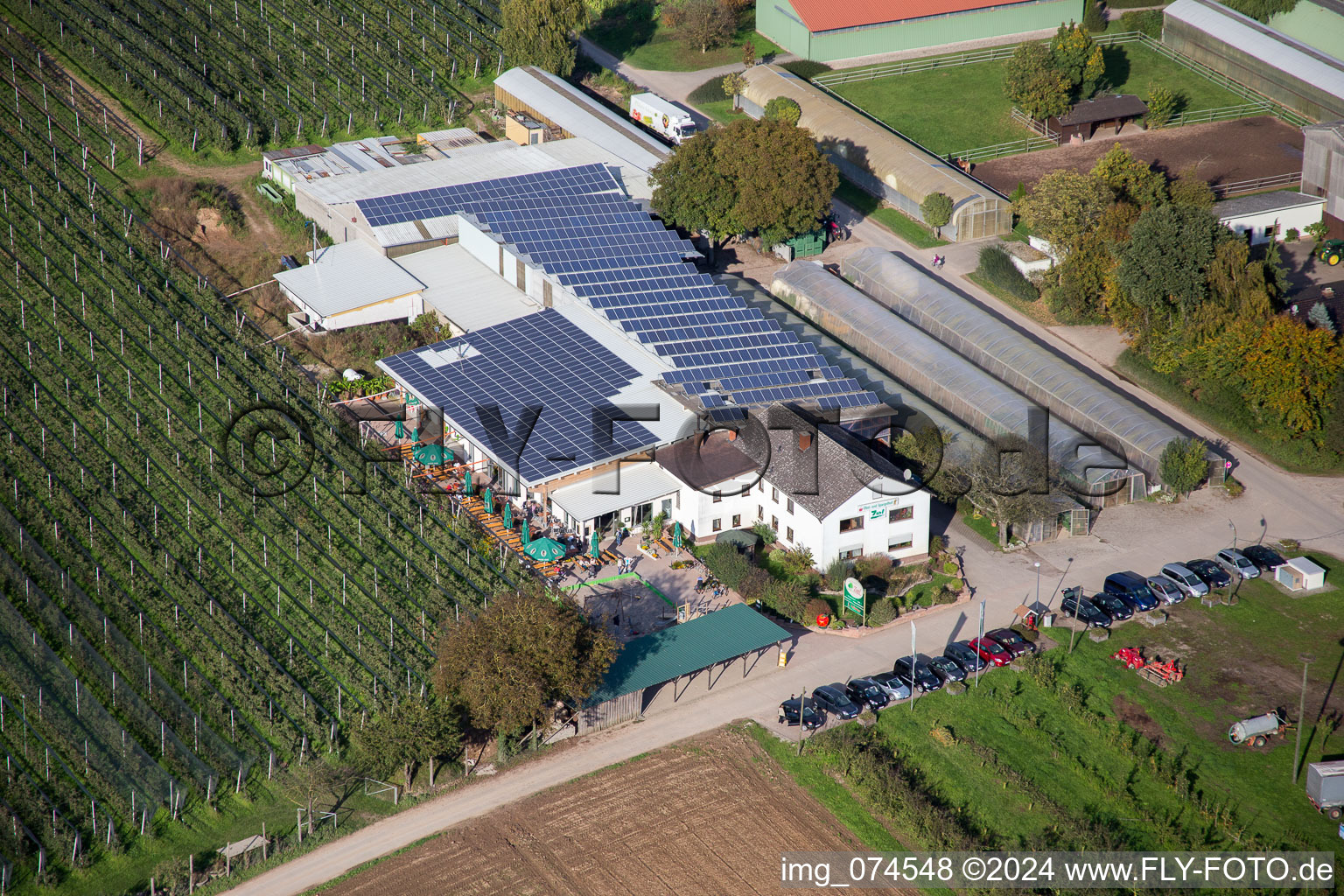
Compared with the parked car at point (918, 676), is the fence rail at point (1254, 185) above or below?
above

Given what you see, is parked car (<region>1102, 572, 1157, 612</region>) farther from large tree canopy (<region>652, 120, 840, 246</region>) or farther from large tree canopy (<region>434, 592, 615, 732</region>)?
large tree canopy (<region>652, 120, 840, 246</region>)

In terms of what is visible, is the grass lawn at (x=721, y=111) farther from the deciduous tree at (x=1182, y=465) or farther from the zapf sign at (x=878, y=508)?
the zapf sign at (x=878, y=508)

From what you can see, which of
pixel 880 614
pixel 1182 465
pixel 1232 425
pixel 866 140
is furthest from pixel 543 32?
pixel 880 614

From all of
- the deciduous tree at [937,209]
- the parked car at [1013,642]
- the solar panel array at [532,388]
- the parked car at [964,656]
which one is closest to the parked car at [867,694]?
the parked car at [964,656]

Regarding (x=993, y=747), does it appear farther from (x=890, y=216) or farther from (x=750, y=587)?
(x=890, y=216)

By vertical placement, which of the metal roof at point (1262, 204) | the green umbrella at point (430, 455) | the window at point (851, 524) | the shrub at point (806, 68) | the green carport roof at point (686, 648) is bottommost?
the green carport roof at point (686, 648)

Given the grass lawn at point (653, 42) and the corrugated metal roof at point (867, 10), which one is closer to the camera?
the corrugated metal roof at point (867, 10)

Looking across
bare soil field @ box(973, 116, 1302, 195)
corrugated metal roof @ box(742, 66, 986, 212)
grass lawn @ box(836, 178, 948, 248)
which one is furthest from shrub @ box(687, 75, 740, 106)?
bare soil field @ box(973, 116, 1302, 195)
